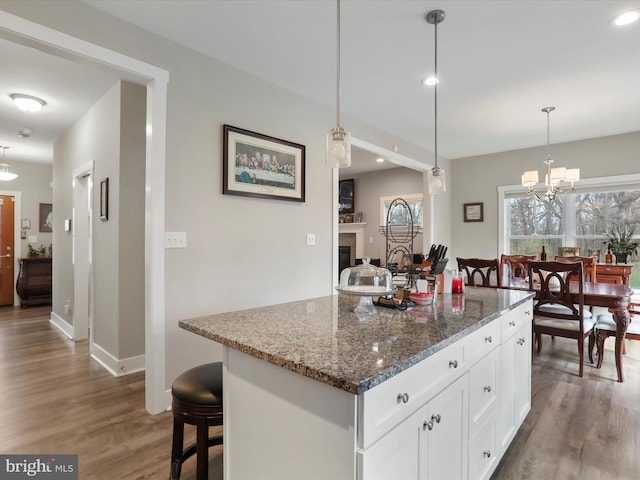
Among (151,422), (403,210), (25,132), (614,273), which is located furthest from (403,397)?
(403,210)

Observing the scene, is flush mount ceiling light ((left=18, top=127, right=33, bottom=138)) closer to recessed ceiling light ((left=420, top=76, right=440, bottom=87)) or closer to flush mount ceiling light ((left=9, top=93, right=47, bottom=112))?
flush mount ceiling light ((left=9, top=93, right=47, bottom=112))

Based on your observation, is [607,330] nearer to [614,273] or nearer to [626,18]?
[614,273]

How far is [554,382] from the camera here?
2.88m

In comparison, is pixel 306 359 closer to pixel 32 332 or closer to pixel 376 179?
pixel 32 332

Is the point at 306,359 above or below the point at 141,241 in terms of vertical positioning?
below

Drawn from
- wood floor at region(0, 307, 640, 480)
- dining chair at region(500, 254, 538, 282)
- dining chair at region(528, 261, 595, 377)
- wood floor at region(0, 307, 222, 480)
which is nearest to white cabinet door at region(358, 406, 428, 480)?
wood floor at region(0, 307, 640, 480)

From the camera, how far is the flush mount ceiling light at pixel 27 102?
133 inches

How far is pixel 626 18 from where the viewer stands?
7.26 ft

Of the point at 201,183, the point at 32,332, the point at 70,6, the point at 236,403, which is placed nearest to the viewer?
the point at 236,403

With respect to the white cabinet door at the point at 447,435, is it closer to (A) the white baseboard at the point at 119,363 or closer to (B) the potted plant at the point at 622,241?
(A) the white baseboard at the point at 119,363

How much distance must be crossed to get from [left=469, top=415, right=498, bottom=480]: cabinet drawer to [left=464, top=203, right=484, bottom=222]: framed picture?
185 inches

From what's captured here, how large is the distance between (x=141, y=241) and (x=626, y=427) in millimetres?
3890

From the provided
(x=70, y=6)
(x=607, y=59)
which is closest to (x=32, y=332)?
(x=70, y=6)

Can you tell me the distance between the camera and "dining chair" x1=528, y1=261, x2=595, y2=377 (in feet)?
9.64
